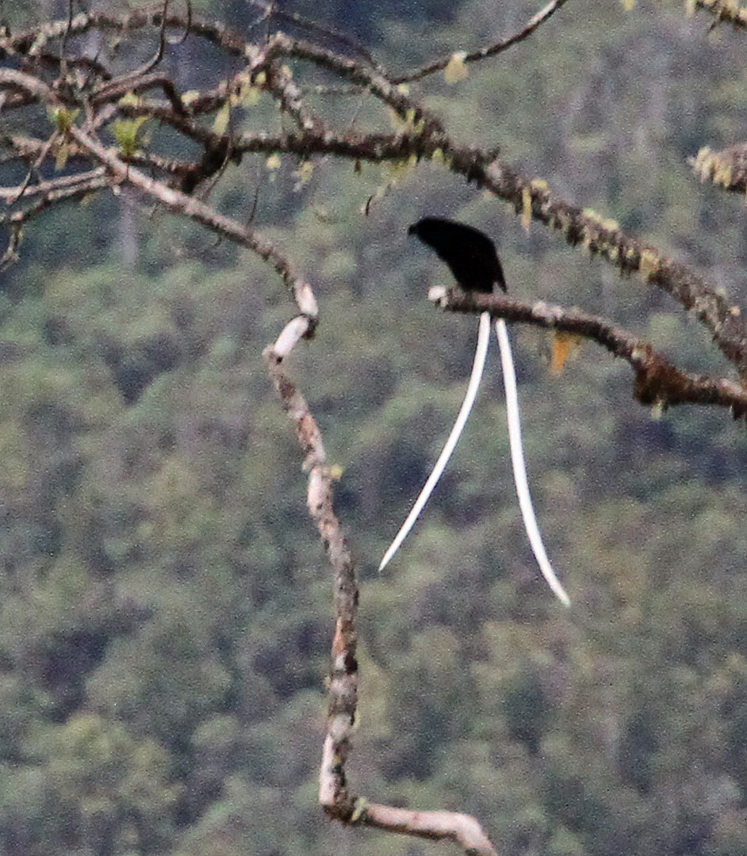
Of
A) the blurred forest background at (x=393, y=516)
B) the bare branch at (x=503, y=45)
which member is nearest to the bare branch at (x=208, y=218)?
the bare branch at (x=503, y=45)

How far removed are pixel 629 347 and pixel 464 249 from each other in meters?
0.67

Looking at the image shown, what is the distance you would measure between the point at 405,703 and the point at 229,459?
230 cm

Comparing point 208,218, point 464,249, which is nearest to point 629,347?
point 208,218

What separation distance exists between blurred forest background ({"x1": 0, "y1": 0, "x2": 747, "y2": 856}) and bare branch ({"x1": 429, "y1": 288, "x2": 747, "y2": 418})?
8296mm

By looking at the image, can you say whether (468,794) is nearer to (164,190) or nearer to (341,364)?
(341,364)

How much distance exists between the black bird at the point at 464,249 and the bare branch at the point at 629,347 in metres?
0.60

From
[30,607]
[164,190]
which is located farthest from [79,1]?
[30,607]

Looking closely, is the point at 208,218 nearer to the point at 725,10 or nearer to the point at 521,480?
the point at 521,480

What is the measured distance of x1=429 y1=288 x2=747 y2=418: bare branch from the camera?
4.86 feet

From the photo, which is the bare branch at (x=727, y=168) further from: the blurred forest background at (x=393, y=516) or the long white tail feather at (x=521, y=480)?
the blurred forest background at (x=393, y=516)

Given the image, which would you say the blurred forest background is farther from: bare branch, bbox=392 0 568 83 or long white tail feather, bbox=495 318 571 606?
long white tail feather, bbox=495 318 571 606

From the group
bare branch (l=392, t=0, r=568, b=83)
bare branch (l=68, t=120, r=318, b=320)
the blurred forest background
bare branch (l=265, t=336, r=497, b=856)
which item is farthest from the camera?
the blurred forest background

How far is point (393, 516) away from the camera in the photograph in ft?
35.6

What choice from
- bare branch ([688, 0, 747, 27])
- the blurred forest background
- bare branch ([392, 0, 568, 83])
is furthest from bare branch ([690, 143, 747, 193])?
the blurred forest background
